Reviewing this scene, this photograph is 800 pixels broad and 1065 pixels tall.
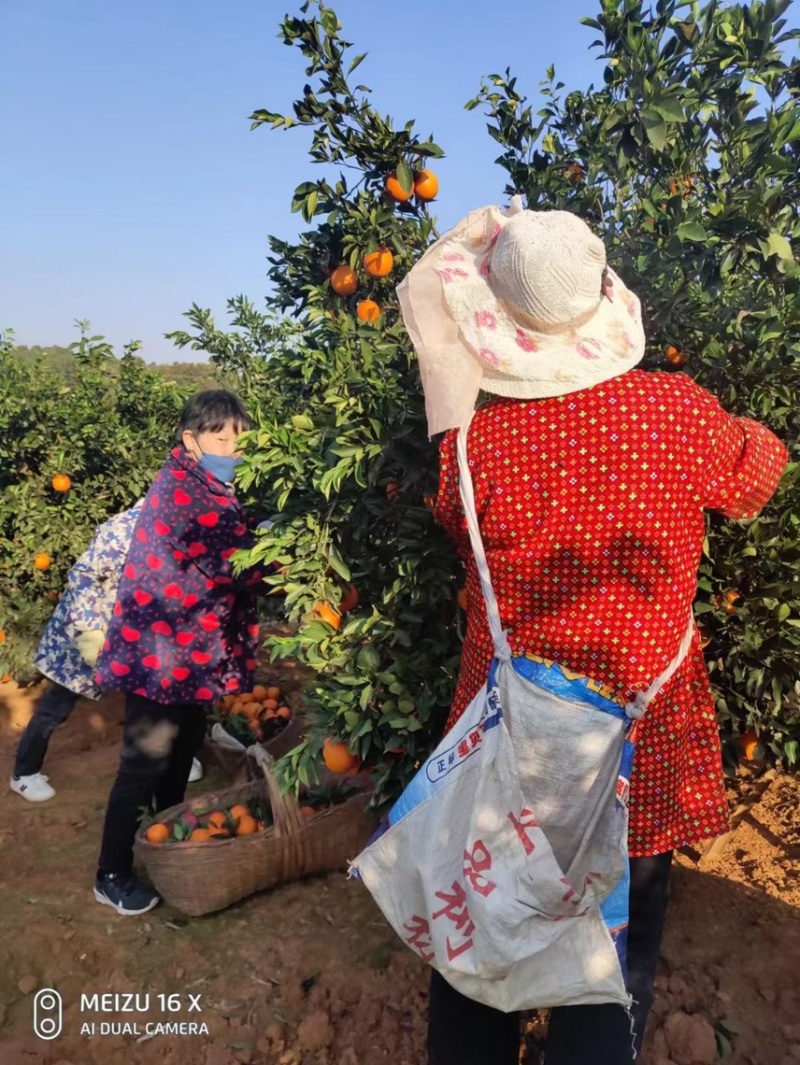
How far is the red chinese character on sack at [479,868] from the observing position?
1354 millimetres

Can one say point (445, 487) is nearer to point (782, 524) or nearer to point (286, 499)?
point (286, 499)

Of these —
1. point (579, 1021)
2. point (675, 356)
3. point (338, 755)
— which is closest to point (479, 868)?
point (579, 1021)

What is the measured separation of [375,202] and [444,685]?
1423 millimetres

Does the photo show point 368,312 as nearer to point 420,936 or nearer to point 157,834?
point 420,936

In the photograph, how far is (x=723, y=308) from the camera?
200 centimetres

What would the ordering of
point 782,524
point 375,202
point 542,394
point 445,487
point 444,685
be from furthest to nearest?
point 375,202
point 444,685
point 782,524
point 445,487
point 542,394

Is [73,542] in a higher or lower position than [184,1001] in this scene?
higher

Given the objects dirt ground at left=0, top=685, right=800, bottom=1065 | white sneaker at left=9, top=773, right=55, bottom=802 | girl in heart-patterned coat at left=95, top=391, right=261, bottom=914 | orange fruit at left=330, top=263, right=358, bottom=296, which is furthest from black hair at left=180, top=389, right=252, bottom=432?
white sneaker at left=9, top=773, right=55, bottom=802

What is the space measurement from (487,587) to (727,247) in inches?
36.8

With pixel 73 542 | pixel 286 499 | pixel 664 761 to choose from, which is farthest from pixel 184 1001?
pixel 73 542

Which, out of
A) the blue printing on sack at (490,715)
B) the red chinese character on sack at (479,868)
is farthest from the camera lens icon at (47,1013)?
the red chinese character on sack at (479,868)

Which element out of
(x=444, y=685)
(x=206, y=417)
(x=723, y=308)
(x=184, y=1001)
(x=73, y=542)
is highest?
(x=723, y=308)

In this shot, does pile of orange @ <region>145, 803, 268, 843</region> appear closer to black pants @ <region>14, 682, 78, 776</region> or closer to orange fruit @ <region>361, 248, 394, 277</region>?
black pants @ <region>14, 682, 78, 776</region>

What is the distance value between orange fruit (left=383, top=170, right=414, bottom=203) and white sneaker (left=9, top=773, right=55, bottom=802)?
3.12m
